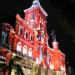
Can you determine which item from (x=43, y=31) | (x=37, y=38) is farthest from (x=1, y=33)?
(x=43, y=31)

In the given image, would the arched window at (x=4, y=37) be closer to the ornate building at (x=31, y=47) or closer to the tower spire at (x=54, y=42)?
the ornate building at (x=31, y=47)

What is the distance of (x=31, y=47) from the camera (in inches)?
844

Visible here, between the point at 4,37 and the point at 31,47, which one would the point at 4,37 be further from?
the point at 31,47

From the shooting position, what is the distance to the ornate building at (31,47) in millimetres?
17641

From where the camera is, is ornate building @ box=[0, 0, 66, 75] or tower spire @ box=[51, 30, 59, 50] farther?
tower spire @ box=[51, 30, 59, 50]

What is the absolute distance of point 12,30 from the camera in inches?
736

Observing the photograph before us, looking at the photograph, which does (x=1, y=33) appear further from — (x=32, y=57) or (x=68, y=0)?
(x=68, y=0)

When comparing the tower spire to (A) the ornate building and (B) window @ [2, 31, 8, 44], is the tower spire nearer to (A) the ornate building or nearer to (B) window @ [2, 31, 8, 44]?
(A) the ornate building

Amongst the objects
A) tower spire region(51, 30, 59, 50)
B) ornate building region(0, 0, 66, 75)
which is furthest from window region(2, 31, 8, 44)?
tower spire region(51, 30, 59, 50)

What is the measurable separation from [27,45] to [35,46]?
166cm

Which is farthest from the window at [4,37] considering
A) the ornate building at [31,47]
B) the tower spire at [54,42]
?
the tower spire at [54,42]

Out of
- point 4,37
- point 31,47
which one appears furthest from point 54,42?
point 4,37

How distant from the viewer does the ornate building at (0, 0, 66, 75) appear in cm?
1764

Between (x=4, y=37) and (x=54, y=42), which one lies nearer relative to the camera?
(x=4, y=37)
